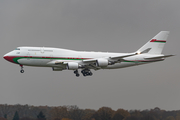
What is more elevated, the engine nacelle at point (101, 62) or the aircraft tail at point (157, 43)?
the aircraft tail at point (157, 43)

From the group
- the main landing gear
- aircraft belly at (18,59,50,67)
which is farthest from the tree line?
aircraft belly at (18,59,50,67)

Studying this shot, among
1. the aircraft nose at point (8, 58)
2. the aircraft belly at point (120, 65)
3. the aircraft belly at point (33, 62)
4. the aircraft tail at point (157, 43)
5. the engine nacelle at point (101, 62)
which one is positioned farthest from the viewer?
the aircraft tail at point (157, 43)

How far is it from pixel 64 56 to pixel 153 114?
1997cm

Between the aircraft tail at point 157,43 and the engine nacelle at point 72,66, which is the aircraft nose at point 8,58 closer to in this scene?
the engine nacelle at point 72,66

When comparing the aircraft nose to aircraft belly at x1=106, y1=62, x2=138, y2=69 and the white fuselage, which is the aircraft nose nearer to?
the white fuselage

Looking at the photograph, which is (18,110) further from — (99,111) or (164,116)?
(164,116)

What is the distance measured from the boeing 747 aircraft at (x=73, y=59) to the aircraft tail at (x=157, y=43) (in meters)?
3.35

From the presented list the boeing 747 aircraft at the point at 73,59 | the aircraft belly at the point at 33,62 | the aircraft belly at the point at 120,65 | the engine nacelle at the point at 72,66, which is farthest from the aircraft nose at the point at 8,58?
the aircraft belly at the point at 120,65

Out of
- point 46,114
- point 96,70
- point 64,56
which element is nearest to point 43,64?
point 64,56

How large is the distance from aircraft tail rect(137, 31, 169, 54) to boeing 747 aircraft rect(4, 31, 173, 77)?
335cm

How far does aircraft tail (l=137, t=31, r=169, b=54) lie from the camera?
71.8 meters

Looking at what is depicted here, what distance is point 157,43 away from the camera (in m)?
72.4

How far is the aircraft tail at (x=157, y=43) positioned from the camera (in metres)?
71.8

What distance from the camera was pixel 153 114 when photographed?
62.6m
